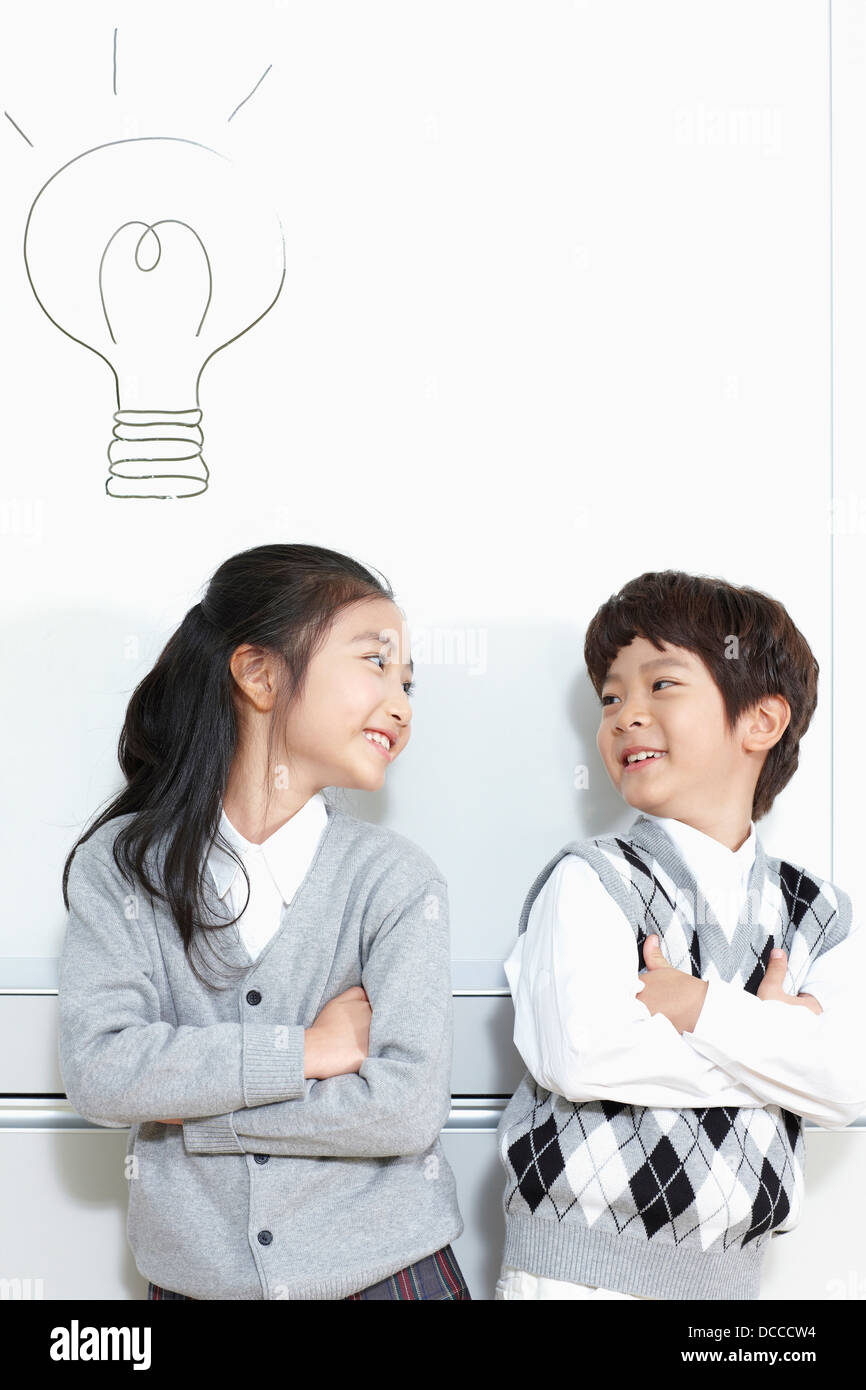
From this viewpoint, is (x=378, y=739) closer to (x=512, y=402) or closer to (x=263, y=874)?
(x=263, y=874)

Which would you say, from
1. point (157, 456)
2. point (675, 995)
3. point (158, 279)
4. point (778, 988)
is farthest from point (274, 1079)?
point (158, 279)

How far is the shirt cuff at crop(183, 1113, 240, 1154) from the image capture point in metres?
1.04

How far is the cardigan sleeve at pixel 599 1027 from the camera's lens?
1.03 metres

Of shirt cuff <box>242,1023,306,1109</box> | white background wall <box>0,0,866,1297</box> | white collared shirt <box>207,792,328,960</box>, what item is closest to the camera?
shirt cuff <box>242,1023,306,1109</box>

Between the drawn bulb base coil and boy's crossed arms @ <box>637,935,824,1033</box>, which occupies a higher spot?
the drawn bulb base coil

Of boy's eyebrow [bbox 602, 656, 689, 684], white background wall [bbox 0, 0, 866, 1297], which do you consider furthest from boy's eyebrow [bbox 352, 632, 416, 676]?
boy's eyebrow [bbox 602, 656, 689, 684]

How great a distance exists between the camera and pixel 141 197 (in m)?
1.37

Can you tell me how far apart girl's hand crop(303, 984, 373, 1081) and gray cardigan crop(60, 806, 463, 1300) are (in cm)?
1

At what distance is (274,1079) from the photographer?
1.01 metres

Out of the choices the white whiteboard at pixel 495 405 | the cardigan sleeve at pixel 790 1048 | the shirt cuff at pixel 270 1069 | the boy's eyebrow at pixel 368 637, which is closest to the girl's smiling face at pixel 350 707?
the boy's eyebrow at pixel 368 637

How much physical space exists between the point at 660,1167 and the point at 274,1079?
0.34m

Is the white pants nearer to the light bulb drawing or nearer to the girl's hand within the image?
the girl's hand

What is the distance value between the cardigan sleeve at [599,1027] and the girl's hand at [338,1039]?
0.50 ft

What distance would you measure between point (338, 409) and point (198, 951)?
61cm
